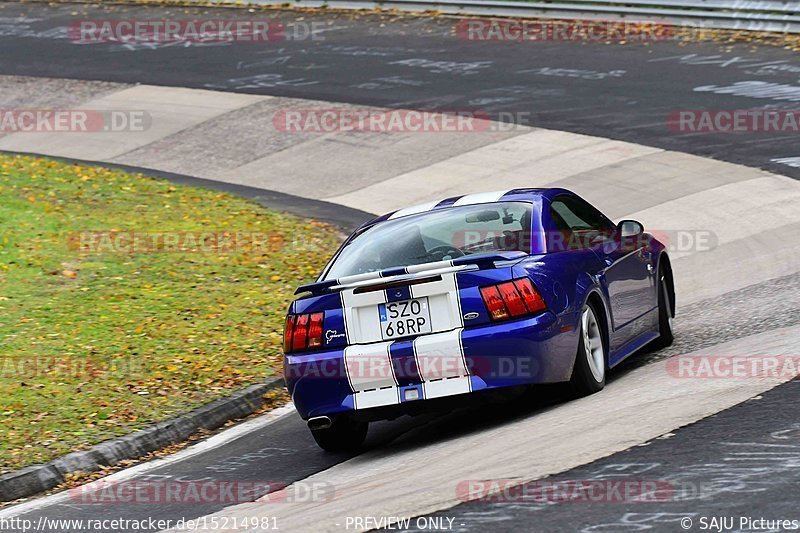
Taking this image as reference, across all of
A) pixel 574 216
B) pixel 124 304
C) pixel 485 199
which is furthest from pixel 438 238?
pixel 124 304

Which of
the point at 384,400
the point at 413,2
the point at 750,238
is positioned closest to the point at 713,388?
the point at 384,400

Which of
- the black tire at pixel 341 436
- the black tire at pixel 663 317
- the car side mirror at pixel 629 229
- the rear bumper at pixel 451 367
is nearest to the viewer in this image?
the rear bumper at pixel 451 367

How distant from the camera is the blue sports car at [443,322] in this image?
7.57 meters

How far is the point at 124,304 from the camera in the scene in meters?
12.4

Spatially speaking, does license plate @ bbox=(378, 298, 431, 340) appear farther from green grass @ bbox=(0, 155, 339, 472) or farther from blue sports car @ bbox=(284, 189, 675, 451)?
green grass @ bbox=(0, 155, 339, 472)

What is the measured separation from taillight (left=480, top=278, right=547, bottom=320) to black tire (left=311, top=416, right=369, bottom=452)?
3.94ft

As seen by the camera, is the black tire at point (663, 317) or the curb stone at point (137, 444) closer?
the curb stone at point (137, 444)

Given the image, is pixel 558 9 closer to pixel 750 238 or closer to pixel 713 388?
pixel 750 238

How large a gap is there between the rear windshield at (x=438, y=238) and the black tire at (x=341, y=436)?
37.2 inches

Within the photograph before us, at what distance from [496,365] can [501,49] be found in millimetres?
17518

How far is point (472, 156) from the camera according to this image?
61.0 feet

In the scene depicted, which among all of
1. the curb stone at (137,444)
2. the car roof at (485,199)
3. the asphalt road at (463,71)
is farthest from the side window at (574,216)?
the asphalt road at (463,71)

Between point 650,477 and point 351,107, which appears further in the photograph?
point 351,107

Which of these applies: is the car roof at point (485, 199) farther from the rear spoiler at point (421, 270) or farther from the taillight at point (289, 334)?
the taillight at point (289, 334)
